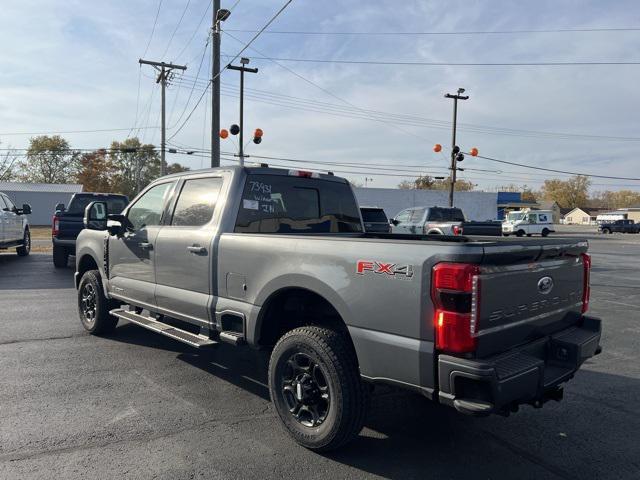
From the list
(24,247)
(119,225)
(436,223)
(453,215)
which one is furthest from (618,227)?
(119,225)

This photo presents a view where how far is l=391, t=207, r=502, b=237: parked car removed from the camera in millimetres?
18641

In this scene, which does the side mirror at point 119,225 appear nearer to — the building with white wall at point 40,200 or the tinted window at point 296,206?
the tinted window at point 296,206

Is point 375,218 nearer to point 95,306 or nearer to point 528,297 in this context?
point 95,306

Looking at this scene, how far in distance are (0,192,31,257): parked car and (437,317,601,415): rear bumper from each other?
13903 mm

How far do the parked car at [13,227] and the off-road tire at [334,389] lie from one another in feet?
42.1

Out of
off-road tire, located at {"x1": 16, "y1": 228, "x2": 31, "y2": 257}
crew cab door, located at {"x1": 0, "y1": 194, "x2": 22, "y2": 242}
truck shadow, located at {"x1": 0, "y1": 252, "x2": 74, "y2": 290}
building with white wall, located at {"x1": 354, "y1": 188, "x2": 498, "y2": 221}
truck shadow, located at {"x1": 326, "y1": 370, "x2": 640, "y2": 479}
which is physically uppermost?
building with white wall, located at {"x1": 354, "y1": 188, "x2": 498, "y2": 221}

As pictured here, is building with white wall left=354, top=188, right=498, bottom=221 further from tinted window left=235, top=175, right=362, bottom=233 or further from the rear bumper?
the rear bumper

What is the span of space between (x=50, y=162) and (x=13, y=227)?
230 ft

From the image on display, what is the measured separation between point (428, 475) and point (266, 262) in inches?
72.6

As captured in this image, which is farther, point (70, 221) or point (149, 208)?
point (70, 221)

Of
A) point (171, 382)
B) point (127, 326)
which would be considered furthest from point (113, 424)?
point (127, 326)

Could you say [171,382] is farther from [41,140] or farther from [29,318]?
[41,140]

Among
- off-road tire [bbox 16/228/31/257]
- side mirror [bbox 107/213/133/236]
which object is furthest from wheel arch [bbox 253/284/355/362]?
off-road tire [bbox 16/228/31/257]

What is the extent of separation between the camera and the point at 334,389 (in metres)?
3.31
